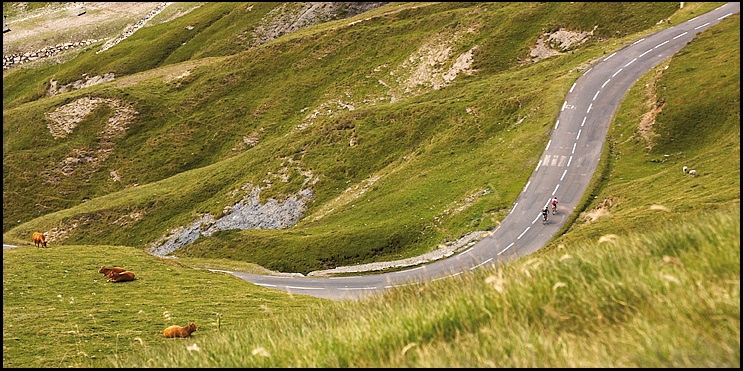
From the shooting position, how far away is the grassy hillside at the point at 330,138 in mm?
80438

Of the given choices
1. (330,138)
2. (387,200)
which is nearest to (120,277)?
(387,200)

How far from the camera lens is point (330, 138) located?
356ft

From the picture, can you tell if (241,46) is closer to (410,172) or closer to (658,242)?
(410,172)

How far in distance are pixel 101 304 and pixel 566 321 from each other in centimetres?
3141

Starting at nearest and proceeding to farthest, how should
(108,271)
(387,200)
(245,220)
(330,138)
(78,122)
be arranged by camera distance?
1. (108,271)
2. (387,200)
3. (245,220)
4. (330,138)
5. (78,122)

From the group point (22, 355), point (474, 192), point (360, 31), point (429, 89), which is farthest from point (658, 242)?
point (360, 31)

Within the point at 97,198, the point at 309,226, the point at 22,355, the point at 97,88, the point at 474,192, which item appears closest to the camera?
the point at 22,355

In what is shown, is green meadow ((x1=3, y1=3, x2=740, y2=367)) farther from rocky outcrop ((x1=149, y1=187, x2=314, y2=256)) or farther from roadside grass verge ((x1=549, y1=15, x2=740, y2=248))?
rocky outcrop ((x1=149, y1=187, x2=314, y2=256))

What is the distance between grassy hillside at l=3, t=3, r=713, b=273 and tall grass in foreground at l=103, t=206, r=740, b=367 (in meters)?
60.8

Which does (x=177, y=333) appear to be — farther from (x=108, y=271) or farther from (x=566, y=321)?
(x=108, y=271)

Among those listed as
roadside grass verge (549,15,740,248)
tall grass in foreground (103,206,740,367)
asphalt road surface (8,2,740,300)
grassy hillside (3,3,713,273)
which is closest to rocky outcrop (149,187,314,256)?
grassy hillside (3,3,713,273)

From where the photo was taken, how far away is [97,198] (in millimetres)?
118938

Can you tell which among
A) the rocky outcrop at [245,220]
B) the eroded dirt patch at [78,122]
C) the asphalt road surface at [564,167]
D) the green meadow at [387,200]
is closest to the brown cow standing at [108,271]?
the green meadow at [387,200]

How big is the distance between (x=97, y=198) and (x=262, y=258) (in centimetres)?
5811
